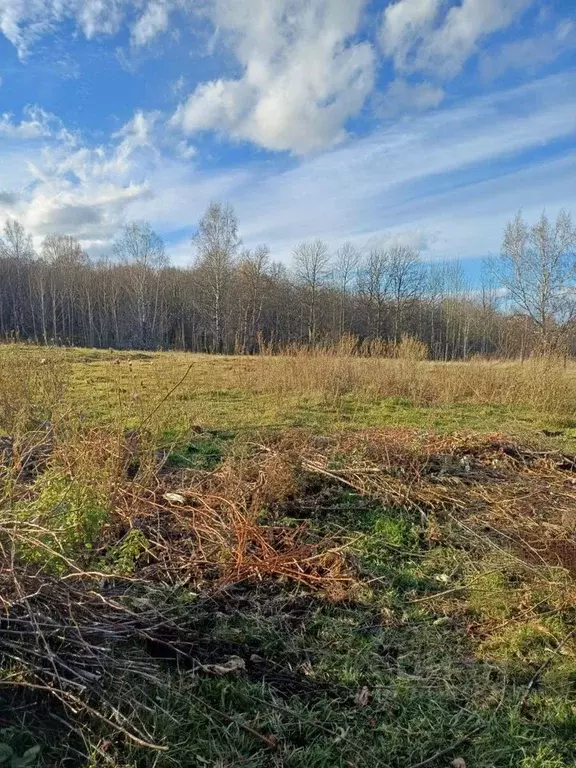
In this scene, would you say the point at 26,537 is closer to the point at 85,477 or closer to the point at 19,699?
the point at 19,699

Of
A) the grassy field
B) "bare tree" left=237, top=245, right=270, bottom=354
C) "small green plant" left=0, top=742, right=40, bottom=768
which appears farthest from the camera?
"bare tree" left=237, top=245, right=270, bottom=354

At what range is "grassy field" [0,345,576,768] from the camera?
5.82ft

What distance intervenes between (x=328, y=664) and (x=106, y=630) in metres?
1.02

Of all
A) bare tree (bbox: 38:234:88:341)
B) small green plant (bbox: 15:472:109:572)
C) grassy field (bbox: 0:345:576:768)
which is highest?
bare tree (bbox: 38:234:88:341)

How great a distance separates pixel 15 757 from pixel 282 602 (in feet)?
4.66

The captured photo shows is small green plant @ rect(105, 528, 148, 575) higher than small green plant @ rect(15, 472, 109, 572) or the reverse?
the reverse

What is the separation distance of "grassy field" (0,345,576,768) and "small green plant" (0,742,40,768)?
0.01 meters

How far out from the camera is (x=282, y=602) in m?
2.65

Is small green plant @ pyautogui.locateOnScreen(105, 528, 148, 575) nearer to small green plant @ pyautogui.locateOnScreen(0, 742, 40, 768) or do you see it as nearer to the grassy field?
the grassy field

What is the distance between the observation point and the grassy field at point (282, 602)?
1.77 metres

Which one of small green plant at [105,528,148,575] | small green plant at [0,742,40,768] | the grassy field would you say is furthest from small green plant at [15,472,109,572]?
small green plant at [0,742,40,768]

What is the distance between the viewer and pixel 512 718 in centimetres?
191

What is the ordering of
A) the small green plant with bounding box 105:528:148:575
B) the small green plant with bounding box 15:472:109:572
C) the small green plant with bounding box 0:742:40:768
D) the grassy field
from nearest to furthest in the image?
the small green plant with bounding box 0:742:40:768, the grassy field, the small green plant with bounding box 15:472:109:572, the small green plant with bounding box 105:528:148:575

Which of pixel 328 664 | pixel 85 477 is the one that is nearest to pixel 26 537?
pixel 85 477
